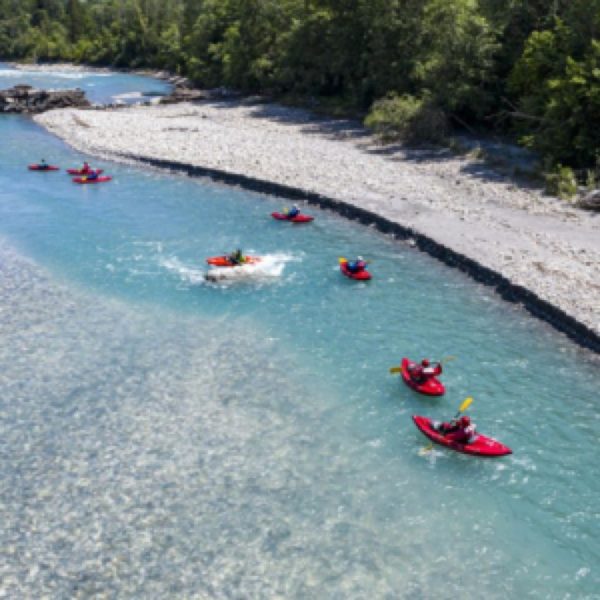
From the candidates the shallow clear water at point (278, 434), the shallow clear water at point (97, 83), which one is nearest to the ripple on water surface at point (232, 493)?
the shallow clear water at point (278, 434)

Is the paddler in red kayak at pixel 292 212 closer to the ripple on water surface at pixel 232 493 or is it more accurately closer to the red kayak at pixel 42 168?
the ripple on water surface at pixel 232 493

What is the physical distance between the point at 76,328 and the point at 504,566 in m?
16.4

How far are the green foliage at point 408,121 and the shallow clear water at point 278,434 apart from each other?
60.8 ft

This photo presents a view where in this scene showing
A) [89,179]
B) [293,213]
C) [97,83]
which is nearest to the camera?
[293,213]

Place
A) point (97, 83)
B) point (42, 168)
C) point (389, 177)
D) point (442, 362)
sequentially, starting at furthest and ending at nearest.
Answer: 1. point (97, 83)
2. point (42, 168)
3. point (389, 177)
4. point (442, 362)

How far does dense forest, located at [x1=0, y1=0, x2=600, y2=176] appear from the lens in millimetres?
36688

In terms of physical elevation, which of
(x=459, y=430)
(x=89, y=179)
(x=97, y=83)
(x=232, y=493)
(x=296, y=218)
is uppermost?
(x=97, y=83)

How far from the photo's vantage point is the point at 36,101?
70.6 metres

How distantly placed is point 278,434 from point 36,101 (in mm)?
65620

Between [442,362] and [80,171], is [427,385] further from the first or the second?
[80,171]

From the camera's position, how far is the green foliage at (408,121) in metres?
44.9

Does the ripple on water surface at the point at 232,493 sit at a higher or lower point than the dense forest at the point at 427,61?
lower

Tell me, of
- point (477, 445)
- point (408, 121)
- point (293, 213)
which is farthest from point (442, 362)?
point (408, 121)

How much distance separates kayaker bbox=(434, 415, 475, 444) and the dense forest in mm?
23434
